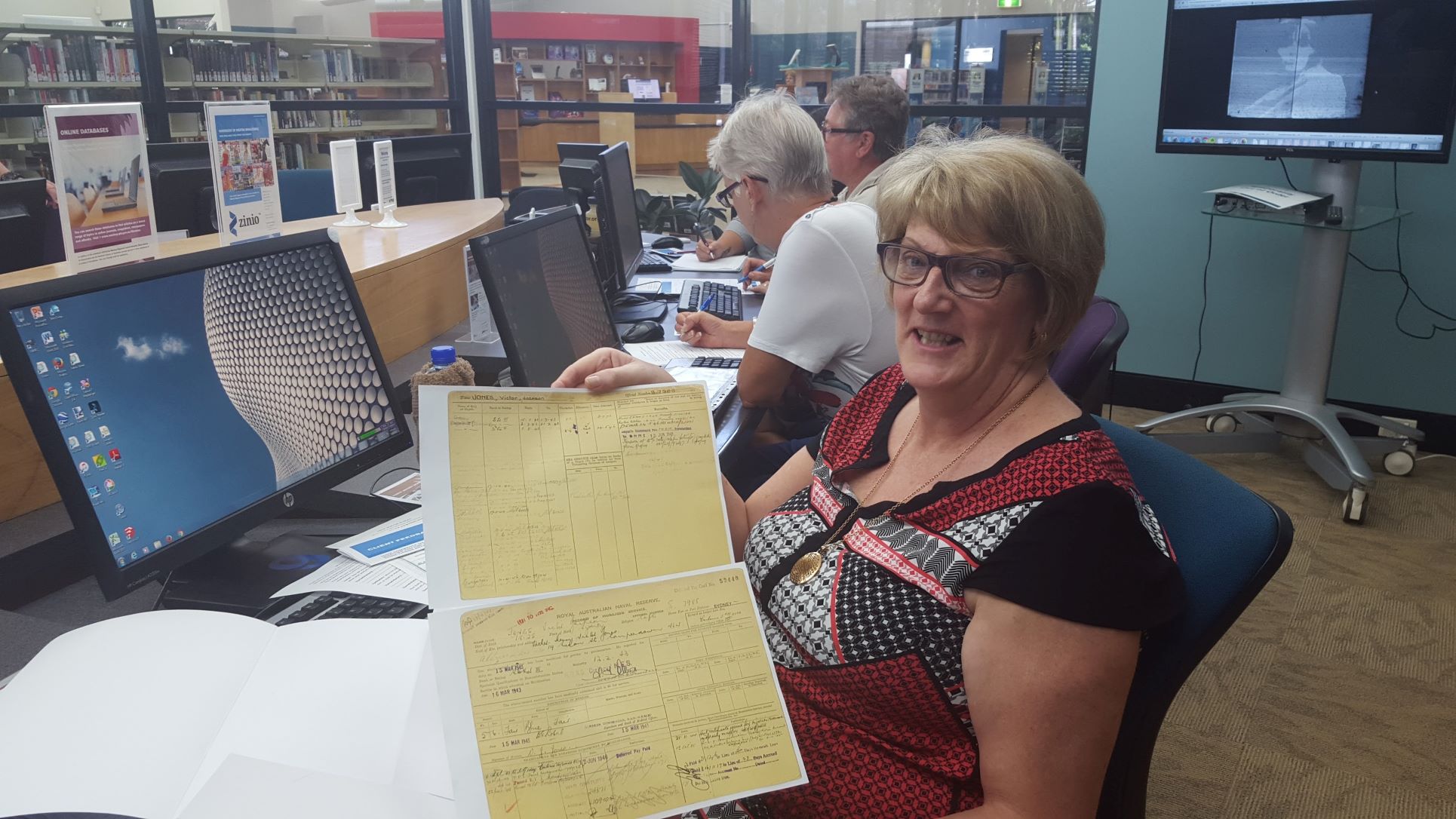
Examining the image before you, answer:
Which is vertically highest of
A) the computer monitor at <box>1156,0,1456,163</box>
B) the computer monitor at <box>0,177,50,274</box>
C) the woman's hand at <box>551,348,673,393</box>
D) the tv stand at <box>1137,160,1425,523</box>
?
the computer monitor at <box>1156,0,1456,163</box>

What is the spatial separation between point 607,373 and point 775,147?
5.89ft

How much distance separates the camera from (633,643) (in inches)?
35.3

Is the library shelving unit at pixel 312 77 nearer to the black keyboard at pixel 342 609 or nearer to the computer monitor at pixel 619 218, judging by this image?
the computer monitor at pixel 619 218

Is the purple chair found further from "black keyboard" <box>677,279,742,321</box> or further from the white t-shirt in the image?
"black keyboard" <box>677,279,742,321</box>

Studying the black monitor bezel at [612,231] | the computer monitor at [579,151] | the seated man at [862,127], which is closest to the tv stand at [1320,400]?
the seated man at [862,127]

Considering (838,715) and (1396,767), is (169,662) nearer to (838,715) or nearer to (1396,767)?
(838,715)

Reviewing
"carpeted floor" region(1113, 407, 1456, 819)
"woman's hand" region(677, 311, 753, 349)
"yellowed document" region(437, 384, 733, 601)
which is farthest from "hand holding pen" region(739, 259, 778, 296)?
"yellowed document" region(437, 384, 733, 601)

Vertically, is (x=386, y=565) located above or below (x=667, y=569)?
below

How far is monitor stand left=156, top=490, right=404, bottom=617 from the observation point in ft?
4.15

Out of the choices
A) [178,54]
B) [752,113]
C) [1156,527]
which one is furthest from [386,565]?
[178,54]

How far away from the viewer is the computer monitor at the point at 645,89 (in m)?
6.05

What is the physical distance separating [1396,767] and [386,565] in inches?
87.0

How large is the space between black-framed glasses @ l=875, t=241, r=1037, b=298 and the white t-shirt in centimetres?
99

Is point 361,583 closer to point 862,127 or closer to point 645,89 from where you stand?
point 862,127
